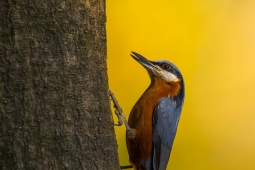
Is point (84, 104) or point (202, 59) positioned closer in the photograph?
point (84, 104)

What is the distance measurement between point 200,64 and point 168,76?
109cm

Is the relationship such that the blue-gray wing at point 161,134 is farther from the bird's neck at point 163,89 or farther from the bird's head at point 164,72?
the bird's head at point 164,72

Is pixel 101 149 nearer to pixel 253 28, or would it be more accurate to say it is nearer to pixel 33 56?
pixel 33 56

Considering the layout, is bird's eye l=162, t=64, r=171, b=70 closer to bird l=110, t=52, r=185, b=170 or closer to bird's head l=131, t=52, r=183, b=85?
bird's head l=131, t=52, r=183, b=85

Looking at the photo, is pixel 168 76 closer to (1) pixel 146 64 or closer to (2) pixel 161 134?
(1) pixel 146 64

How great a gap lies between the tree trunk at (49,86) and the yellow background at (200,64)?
2374mm

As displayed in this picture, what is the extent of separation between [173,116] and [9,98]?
85.0 inches

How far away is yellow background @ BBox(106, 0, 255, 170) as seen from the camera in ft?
17.4

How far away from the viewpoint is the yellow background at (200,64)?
5.31 meters

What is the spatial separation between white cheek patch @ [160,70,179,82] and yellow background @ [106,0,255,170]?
68 centimetres

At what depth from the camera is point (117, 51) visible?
5.25 meters

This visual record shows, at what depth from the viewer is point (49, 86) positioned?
258 centimetres

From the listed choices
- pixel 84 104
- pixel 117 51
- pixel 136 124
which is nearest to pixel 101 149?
pixel 84 104

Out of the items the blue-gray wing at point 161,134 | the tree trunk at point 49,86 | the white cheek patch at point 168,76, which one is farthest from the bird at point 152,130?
the tree trunk at point 49,86
